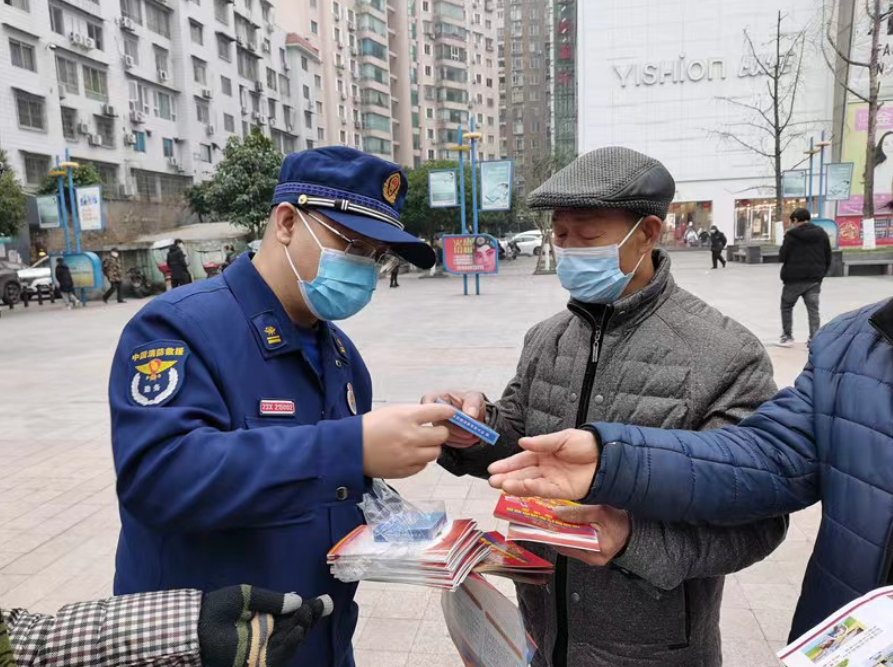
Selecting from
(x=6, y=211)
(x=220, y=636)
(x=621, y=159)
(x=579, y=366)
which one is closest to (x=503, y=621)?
(x=220, y=636)

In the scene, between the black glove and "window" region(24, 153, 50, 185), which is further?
"window" region(24, 153, 50, 185)

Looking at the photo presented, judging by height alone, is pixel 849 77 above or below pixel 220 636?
above

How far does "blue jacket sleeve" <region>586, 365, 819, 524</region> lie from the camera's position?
1196mm

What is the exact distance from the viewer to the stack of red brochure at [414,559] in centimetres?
117

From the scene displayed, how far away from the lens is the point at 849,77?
34.2 m

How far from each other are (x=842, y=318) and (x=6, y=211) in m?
21.8

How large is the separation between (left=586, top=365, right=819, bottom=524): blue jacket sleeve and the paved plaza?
69.8 inches

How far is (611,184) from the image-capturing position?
1.53 meters

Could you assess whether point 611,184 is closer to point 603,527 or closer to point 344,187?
point 344,187

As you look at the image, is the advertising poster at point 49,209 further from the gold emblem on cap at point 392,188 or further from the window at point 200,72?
the gold emblem on cap at point 392,188

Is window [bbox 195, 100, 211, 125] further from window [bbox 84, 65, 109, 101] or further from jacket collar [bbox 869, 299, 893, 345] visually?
jacket collar [bbox 869, 299, 893, 345]

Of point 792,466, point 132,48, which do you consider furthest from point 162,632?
point 132,48

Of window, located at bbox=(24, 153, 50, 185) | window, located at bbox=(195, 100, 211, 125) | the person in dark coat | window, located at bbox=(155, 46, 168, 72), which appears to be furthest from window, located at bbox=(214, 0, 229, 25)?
the person in dark coat

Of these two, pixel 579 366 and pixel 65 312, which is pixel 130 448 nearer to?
pixel 579 366
